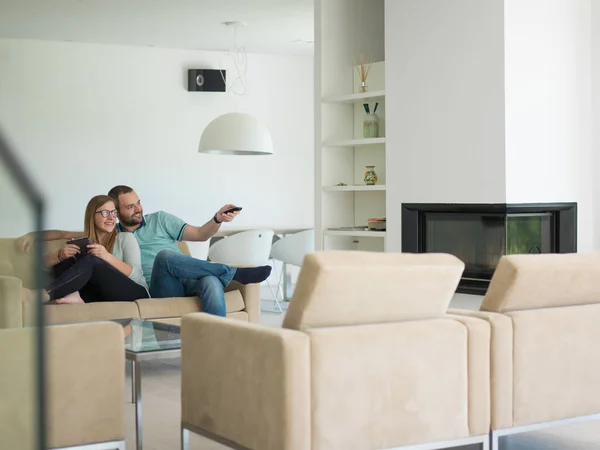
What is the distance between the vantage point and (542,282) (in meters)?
3.22

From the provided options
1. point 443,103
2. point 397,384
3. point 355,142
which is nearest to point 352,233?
point 355,142

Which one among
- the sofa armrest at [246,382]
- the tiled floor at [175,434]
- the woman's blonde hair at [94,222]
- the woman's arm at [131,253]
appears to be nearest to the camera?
the sofa armrest at [246,382]

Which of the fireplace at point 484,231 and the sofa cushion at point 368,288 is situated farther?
the fireplace at point 484,231

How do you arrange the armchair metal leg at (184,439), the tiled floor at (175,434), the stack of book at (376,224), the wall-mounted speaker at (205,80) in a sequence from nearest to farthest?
the armchair metal leg at (184,439) < the tiled floor at (175,434) < the stack of book at (376,224) < the wall-mounted speaker at (205,80)

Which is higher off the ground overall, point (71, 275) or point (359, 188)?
point (359, 188)

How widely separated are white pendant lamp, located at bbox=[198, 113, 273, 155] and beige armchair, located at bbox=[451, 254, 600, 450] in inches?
175

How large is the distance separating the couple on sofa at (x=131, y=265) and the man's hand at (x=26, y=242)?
354 centimetres

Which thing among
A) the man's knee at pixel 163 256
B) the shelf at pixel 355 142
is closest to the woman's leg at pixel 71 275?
the man's knee at pixel 163 256

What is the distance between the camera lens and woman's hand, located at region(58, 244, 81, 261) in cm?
512

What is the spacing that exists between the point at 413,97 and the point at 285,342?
4.06 m

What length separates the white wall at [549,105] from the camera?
19.3 feet

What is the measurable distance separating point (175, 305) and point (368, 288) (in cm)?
265

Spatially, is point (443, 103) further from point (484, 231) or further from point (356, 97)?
point (484, 231)

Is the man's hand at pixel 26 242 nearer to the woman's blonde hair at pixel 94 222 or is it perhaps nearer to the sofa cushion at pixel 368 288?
the sofa cushion at pixel 368 288
